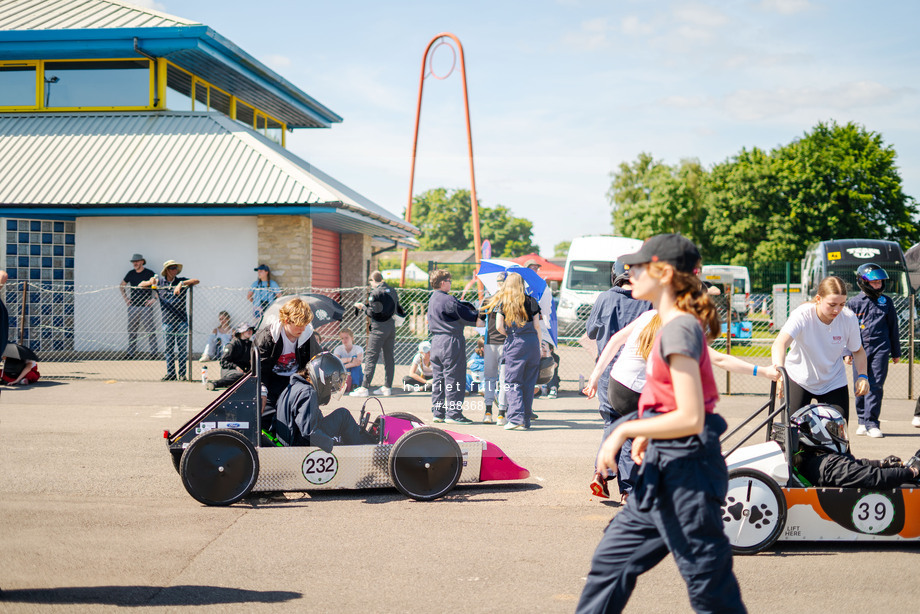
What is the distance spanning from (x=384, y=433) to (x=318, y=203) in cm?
1096

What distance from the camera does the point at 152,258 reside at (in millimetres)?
17969

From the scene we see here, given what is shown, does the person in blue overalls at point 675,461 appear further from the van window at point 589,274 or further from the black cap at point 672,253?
the van window at point 589,274

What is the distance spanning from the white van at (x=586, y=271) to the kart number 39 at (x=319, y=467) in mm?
16294

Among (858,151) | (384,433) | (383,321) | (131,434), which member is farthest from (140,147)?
(858,151)

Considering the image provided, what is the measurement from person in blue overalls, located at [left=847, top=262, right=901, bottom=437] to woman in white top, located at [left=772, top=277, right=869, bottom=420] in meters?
3.32

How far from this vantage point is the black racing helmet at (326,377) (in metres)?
6.42

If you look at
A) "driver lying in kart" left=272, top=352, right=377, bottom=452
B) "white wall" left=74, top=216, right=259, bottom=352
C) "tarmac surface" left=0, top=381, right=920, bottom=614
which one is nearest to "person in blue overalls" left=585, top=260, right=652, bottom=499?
"tarmac surface" left=0, top=381, right=920, bottom=614

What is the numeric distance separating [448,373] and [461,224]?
366 ft

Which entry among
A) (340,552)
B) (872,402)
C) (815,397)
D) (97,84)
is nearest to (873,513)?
(815,397)

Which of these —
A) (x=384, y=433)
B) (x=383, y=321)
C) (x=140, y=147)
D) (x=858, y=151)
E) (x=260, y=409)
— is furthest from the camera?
(x=858, y=151)

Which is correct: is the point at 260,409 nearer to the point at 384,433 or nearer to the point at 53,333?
the point at 384,433

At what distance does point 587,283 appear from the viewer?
2364 centimetres

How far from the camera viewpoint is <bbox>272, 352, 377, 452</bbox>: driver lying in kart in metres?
6.21

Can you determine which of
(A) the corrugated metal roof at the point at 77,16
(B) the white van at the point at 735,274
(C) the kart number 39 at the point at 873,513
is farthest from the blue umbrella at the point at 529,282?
(B) the white van at the point at 735,274
